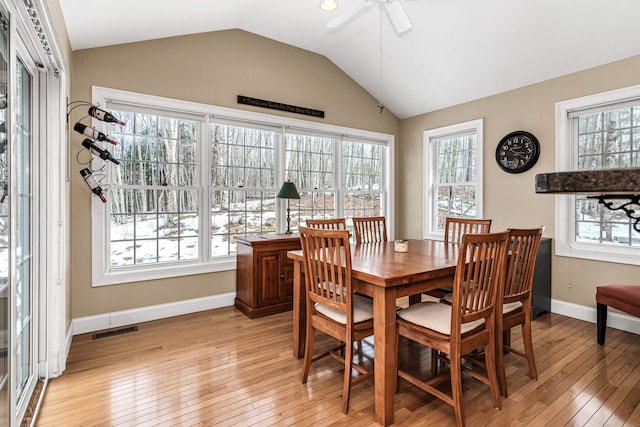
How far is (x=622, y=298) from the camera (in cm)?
275

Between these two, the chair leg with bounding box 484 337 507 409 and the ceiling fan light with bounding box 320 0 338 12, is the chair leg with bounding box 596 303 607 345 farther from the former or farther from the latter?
the ceiling fan light with bounding box 320 0 338 12

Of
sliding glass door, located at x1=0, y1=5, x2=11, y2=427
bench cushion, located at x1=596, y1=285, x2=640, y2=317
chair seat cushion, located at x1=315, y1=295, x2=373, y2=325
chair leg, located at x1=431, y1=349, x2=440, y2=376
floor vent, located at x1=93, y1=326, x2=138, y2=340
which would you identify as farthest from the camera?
floor vent, located at x1=93, y1=326, x2=138, y2=340

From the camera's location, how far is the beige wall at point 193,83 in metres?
3.14

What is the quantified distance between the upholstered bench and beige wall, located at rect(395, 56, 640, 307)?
62cm

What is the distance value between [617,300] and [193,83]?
4385 millimetres

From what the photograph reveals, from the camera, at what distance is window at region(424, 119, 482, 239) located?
176 inches

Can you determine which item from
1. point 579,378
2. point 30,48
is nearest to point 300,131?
point 30,48

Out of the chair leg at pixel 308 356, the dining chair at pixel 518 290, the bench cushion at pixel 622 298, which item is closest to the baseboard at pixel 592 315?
the bench cushion at pixel 622 298

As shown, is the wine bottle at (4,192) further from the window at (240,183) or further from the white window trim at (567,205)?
the white window trim at (567,205)

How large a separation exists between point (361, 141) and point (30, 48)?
A: 3.84 meters

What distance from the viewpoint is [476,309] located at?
1.95 meters

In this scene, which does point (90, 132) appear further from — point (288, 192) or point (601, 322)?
point (601, 322)

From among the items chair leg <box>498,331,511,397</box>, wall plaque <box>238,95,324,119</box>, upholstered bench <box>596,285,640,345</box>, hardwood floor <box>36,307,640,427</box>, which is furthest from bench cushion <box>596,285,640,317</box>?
wall plaque <box>238,95,324,119</box>

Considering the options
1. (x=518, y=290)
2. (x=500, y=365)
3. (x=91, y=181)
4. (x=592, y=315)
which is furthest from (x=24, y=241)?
(x=592, y=315)
